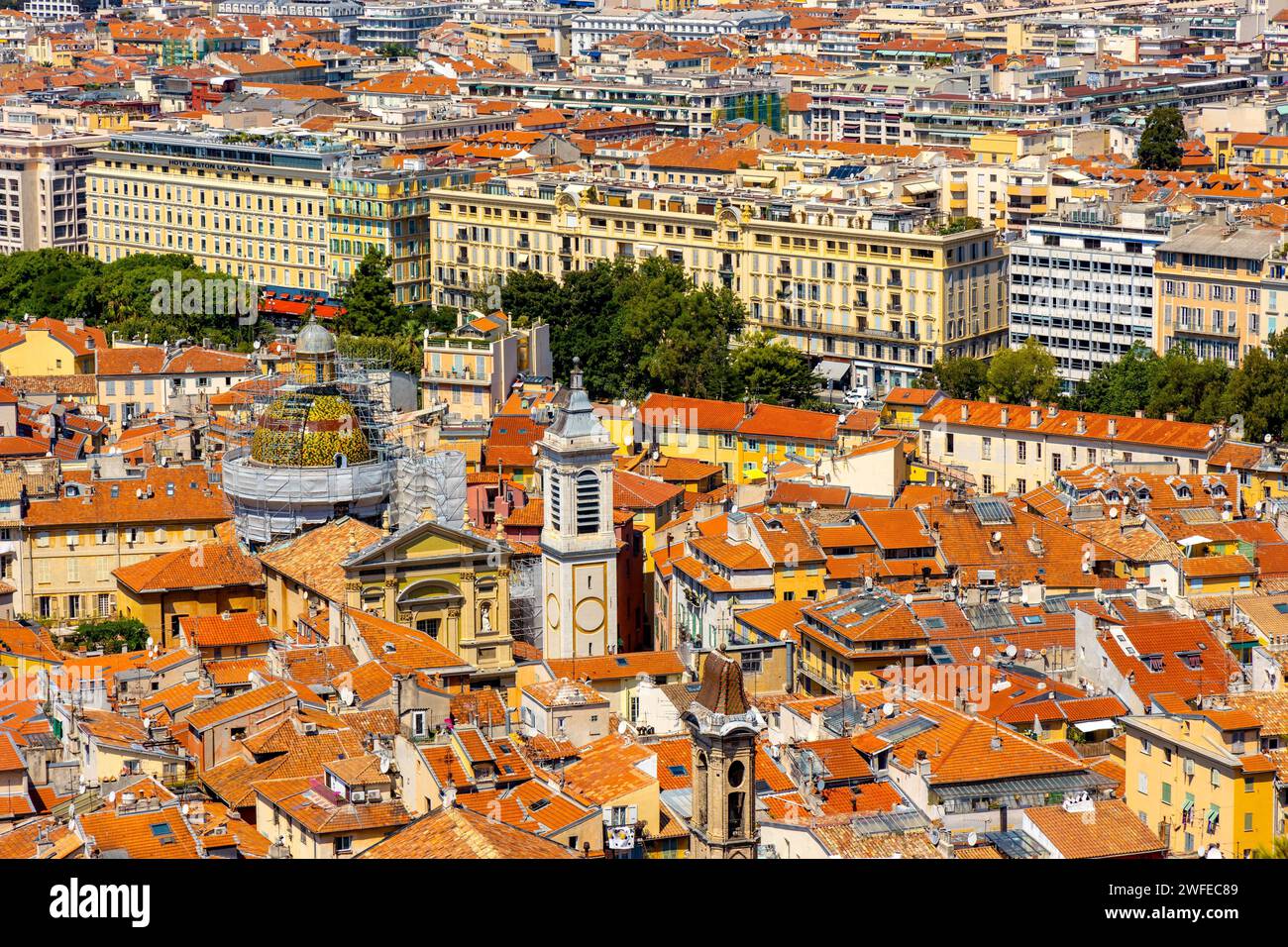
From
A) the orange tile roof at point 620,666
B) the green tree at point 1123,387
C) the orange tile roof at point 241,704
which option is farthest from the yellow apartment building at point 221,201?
the orange tile roof at point 241,704

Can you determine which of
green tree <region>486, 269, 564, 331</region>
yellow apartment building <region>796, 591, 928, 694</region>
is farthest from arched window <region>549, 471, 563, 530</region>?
green tree <region>486, 269, 564, 331</region>

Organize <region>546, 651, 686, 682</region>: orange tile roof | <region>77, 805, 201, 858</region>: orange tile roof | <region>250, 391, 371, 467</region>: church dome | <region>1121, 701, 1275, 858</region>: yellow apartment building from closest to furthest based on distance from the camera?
<region>77, 805, 201, 858</region>: orange tile roof, <region>1121, 701, 1275, 858</region>: yellow apartment building, <region>546, 651, 686, 682</region>: orange tile roof, <region>250, 391, 371, 467</region>: church dome

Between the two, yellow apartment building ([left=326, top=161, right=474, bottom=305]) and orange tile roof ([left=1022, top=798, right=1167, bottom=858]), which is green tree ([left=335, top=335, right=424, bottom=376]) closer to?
yellow apartment building ([left=326, top=161, right=474, bottom=305])

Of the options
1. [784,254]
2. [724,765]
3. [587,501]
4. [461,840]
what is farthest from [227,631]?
[784,254]

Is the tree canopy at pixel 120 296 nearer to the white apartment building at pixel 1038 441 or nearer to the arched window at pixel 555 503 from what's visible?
the white apartment building at pixel 1038 441

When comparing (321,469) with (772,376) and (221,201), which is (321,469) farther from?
(221,201)
